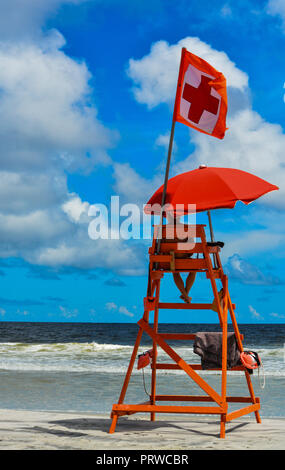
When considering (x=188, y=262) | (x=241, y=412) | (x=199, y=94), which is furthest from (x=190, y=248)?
(x=241, y=412)

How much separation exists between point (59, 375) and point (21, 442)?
921 centimetres

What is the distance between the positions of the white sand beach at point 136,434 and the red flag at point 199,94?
308cm

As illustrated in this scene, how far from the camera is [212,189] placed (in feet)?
17.8

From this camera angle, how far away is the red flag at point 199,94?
212 inches

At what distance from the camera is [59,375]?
→ 14.1 m

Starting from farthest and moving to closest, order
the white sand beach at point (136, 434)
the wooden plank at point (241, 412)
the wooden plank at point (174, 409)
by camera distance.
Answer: the wooden plank at point (241, 412) < the wooden plank at point (174, 409) < the white sand beach at point (136, 434)

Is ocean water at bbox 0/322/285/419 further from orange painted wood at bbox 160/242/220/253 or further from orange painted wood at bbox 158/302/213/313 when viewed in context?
orange painted wood at bbox 160/242/220/253

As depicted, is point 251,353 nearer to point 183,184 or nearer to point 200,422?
point 200,422

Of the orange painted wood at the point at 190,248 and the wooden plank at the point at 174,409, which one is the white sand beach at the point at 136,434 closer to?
the wooden plank at the point at 174,409

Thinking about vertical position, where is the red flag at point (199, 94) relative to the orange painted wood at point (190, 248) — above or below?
above

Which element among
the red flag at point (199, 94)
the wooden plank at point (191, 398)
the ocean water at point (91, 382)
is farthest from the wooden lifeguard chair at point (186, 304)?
the ocean water at point (91, 382)

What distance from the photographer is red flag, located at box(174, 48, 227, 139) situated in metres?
5.39

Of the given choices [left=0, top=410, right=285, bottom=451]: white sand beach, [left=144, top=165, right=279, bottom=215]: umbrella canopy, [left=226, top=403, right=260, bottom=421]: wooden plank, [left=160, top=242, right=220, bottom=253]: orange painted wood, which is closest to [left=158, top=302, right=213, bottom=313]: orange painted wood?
[left=160, top=242, right=220, bottom=253]: orange painted wood
